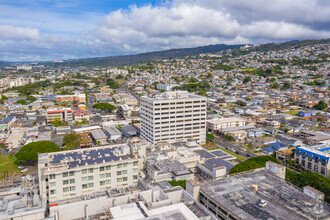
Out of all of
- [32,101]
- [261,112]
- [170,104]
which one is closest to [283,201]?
[170,104]

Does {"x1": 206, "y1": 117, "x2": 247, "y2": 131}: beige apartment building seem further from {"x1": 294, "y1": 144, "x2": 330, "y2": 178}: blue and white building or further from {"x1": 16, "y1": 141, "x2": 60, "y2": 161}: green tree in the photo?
Answer: {"x1": 16, "y1": 141, "x2": 60, "y2": 161}: green tree

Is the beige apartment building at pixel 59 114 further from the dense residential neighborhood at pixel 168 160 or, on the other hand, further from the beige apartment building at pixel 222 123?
the beige apartment building at pixel 222 123

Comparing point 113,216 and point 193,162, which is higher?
point 113,216

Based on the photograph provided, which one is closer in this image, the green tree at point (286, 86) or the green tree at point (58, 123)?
the green tree at point (58, 123)

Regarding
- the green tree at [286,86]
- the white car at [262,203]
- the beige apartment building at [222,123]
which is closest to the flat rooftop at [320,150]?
the beige apartment building at [222,123]

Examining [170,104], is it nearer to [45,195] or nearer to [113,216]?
[45,195]
